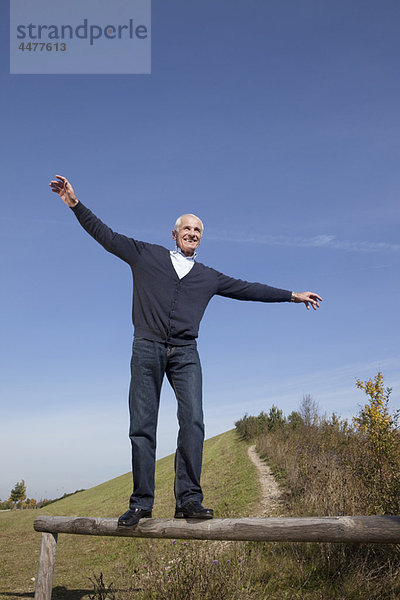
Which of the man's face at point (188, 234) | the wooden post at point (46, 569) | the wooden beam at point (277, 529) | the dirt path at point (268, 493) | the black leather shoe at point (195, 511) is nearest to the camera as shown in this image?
the wooden beam at point (277, 529)

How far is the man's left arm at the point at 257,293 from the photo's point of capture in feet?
16.0

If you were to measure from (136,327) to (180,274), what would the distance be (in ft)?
2.21

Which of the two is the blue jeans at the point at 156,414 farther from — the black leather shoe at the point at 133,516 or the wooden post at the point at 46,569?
the wooden post at the point at 46,569

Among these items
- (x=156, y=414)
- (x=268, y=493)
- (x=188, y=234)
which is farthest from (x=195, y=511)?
(x=268, y=493)

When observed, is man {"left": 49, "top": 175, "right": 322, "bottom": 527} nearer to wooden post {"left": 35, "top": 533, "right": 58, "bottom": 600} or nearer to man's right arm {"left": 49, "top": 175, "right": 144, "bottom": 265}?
man's right arm {"left": 49, "top": 175, "right": 144, "bottom": 265}

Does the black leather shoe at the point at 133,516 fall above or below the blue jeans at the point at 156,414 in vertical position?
below

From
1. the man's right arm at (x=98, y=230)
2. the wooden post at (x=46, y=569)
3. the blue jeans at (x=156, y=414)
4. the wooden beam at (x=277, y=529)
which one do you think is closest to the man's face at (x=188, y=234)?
the man's right arm at (x=98, y=230)

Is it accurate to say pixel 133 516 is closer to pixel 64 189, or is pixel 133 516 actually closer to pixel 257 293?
pixel 257 293

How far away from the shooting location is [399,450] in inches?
339

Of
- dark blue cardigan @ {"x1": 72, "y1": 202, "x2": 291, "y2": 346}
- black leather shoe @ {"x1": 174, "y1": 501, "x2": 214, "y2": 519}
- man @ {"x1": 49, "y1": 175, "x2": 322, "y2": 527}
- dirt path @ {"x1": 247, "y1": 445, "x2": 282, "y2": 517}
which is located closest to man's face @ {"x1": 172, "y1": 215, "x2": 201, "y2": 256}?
man @ {"x1": 49, "y1": 175, "x2": 322, "y2": 527}

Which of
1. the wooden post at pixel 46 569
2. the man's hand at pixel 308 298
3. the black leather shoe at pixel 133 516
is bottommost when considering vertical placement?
the wooden post at pixel 46 569

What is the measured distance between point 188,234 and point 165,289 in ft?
1.85

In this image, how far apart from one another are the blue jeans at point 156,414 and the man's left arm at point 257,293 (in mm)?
789

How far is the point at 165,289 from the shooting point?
4.58m
